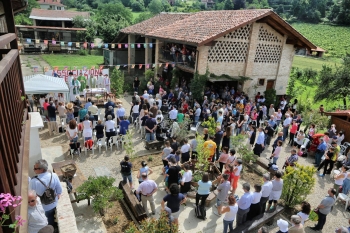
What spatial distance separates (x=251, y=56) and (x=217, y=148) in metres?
8.82

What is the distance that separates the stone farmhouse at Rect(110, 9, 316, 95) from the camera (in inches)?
605

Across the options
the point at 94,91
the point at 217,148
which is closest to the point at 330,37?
the point at 94,91

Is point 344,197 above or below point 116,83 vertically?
below

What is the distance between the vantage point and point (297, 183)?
7.47 metres

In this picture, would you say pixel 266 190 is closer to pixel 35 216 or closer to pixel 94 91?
pixel 35 216

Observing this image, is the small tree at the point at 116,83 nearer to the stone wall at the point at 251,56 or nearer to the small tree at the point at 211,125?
the stone wall at the point at 251,56

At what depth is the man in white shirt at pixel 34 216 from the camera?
3953 millimetres

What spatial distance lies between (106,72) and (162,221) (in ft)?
45.6

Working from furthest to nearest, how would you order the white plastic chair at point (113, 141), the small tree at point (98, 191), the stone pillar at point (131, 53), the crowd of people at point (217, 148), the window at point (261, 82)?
1. the stone pillar at point (131, 53)
2. the window at point (261, 82)
3. the white plastic chair at point (113, 141)
4. the small tree at point (98, 191)
5. the crowd of people at point (217, 148)

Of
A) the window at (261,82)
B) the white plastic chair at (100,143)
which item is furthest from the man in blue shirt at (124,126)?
the window at (261,82)

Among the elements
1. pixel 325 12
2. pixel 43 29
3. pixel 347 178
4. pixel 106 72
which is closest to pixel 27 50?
pixel 43 29

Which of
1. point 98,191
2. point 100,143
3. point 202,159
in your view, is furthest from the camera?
point 100,143

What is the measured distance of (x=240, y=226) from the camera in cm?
631

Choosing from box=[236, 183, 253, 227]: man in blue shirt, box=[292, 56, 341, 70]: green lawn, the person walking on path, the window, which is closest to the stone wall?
the window
